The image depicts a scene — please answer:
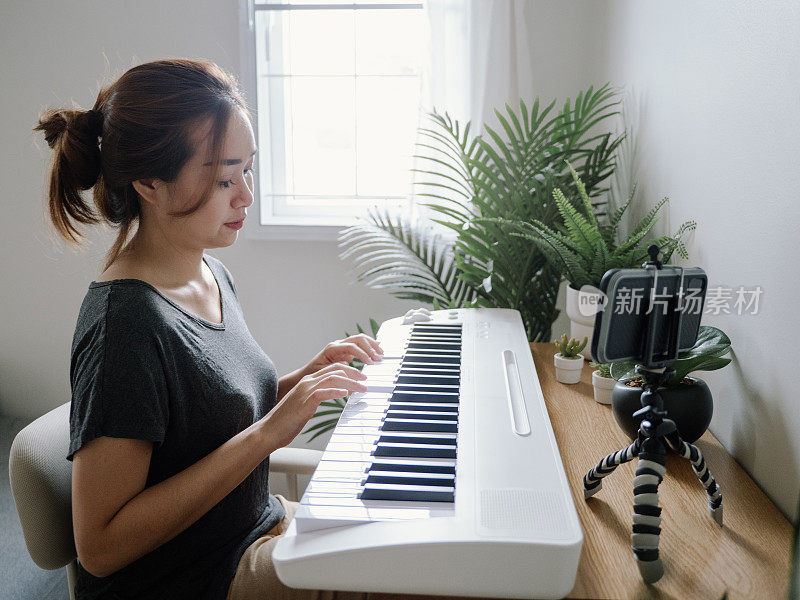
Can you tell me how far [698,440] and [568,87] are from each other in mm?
1706

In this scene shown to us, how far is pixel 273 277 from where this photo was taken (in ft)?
9.01

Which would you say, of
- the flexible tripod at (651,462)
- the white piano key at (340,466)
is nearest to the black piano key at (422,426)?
the white piano key at (340,466)

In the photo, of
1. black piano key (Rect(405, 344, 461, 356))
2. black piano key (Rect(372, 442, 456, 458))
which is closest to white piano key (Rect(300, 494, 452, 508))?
black piano key (Rect(372, 442, 456, 458))

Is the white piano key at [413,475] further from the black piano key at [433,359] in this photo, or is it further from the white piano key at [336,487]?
the black piano key at [433,359]

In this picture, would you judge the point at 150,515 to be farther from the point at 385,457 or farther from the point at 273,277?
the point at 273,277

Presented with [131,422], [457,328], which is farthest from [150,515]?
[457,328]

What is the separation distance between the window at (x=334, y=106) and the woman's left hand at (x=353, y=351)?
4.14 feet

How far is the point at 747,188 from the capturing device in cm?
100

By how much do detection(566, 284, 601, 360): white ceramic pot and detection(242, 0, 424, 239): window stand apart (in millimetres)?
1212

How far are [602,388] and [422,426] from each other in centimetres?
46

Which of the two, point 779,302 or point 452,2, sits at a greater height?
point 452,2

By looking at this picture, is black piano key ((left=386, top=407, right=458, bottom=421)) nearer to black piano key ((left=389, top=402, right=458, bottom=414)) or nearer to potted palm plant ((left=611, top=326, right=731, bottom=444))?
black piano key ((left=389, top=402, right=458, bottom=414))

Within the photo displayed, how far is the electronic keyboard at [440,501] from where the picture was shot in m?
0.67

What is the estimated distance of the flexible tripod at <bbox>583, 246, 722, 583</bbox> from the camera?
74cm
